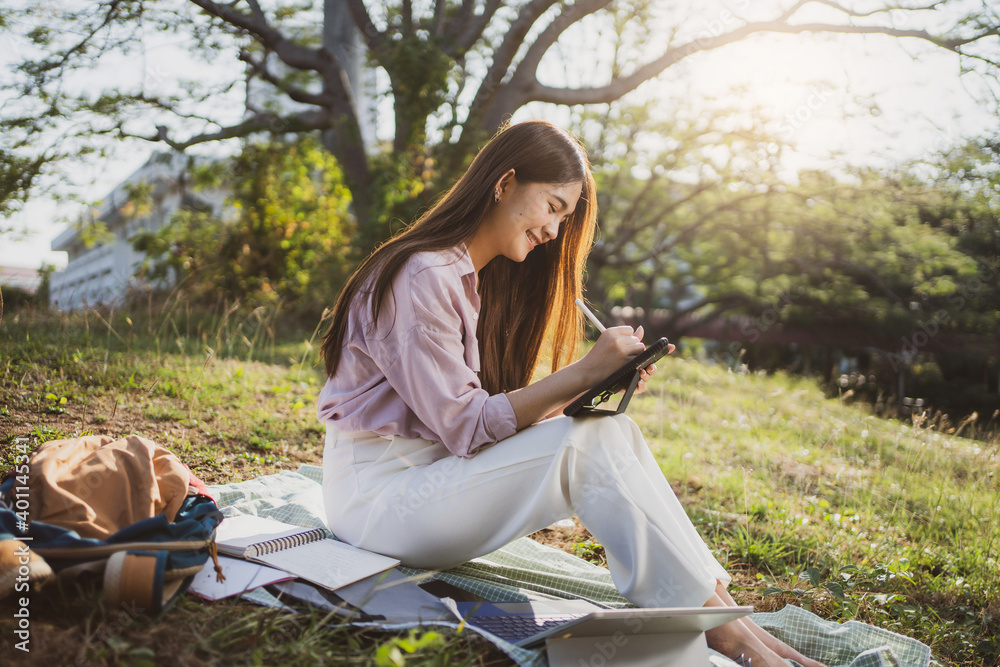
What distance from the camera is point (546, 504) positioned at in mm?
1559

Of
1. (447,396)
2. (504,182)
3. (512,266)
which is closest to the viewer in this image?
(447,396)

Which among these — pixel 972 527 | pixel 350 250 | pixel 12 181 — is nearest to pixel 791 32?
pixel 350 250

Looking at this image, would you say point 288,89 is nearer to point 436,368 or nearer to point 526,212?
point 526,212

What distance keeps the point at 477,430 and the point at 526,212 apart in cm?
69

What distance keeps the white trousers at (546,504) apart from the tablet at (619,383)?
0.08ft

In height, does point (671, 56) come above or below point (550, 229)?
above

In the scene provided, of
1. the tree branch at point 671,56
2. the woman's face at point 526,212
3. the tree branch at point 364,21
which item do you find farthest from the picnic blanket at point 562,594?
the tree branch at point 364,21

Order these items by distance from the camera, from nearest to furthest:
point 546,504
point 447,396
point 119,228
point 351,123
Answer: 1. point 546,504
2. point 447,396
3. point 351,123
4. point 119,228

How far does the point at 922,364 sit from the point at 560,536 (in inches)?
578

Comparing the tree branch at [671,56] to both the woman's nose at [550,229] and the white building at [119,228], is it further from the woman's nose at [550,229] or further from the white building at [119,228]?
the woman's nose at [550,229]

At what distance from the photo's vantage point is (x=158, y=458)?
5.82 ft

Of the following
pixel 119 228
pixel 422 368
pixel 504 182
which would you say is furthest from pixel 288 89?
pixel 119 228

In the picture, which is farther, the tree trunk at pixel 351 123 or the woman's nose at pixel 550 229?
the tree trunk at pixel 351 123

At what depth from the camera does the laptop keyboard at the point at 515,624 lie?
153 centimetres
